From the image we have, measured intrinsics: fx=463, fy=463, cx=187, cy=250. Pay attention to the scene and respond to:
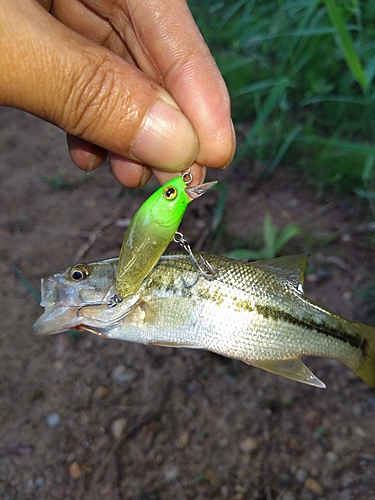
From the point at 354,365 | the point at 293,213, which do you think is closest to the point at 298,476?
the point at 354,365

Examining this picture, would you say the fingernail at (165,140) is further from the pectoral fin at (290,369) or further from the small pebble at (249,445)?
the small pebble at (249,445)

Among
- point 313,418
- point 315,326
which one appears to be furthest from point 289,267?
point 313,418

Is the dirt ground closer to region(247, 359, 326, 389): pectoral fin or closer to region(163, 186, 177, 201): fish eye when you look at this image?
region(247, 359, 326, 389): pectoral fin

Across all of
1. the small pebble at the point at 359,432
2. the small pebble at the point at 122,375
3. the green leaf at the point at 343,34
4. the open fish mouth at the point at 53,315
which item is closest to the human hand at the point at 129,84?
the open fish mouth at the point at 53,315

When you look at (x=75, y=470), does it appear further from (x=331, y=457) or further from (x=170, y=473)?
(x=331, y=457)

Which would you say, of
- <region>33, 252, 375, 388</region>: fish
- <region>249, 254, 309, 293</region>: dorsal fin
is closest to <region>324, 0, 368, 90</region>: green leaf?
<region>249, 254, 309, 293</region>: dorsal fin
